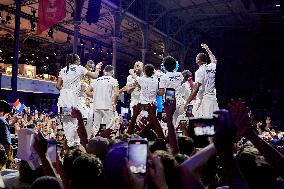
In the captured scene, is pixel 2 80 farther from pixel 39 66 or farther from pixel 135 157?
pixel 135 157

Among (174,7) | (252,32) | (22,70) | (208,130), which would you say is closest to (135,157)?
(208,130)

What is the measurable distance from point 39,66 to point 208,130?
24871 mm

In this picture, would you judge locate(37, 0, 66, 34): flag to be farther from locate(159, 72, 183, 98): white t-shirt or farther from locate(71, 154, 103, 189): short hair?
locate(71, 154, 103, 189): short hair

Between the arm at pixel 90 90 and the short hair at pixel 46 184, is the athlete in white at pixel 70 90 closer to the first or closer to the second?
the arm at pixel 90 90

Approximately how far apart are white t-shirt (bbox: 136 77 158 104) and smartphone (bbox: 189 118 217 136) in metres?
4.81

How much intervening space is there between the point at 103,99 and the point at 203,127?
518 cm

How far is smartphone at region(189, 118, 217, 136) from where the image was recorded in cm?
276

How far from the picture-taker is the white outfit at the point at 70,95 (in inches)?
287

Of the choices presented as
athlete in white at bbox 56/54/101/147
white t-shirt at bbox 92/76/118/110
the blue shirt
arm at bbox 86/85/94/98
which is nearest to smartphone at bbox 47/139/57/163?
the blue shirt

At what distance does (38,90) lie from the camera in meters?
21.7

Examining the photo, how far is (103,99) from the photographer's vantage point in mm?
7809

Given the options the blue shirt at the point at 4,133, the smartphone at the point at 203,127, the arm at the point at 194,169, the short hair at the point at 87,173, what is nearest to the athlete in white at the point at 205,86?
the blue shirt at the point at 4,133

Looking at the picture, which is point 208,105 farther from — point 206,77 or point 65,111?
point 65,111

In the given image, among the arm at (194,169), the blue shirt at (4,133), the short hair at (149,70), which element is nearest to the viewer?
the arm at (194,169)
